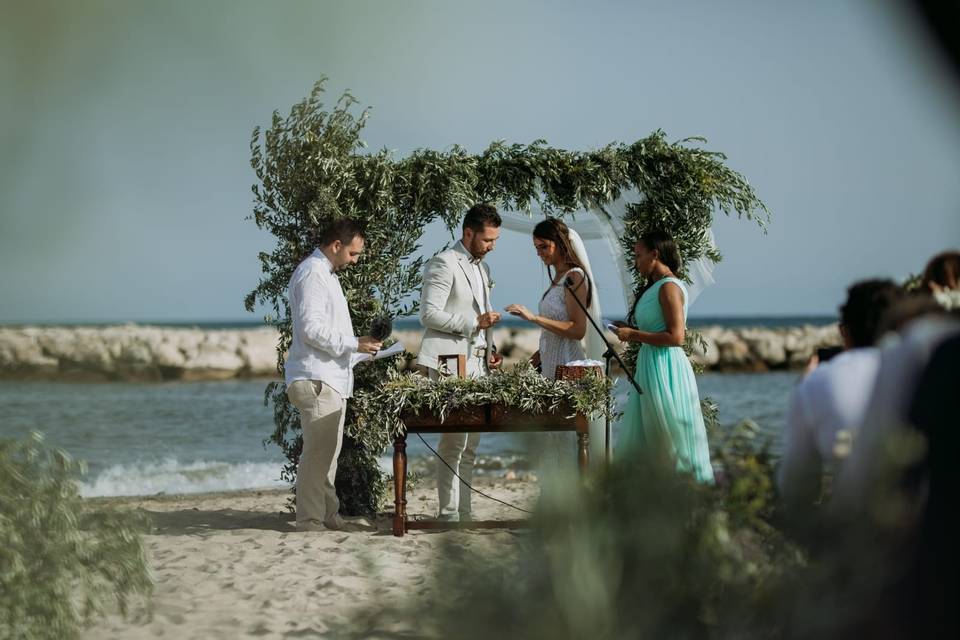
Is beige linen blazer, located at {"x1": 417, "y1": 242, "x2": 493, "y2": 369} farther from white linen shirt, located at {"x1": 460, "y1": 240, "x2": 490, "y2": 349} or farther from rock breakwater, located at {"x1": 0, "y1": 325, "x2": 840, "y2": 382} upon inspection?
rock breakwater, located at {"x1": 0, "y1": 325, "x2": 840, "y2": 382}

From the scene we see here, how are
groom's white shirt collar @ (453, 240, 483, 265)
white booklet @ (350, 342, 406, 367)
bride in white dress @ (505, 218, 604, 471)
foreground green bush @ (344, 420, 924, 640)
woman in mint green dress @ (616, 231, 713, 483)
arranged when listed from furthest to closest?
groom's white shirt collar @ (453, 240, 483, 265)
bride in white dress @ (505, 218, 604, 471)
white booklet @ (350, 342, 406, 367)
woman in mint green dress @ (616, 231, 713, 483)
foreground green bush @ (344, 420, 924, 640)

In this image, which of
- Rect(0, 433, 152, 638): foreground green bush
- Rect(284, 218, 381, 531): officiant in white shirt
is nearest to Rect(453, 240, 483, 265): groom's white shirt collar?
Rect(284, 218, 381, 531): officiant in white shirt

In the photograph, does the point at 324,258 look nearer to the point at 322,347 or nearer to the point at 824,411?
the point at 322,347

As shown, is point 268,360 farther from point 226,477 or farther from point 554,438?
point 554,438

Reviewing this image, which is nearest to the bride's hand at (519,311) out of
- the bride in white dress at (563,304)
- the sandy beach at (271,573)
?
the bride in white dress at (563,304)

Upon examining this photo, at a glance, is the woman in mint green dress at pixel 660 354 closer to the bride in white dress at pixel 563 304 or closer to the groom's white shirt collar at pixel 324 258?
the bride in white dress at pixel 563 304

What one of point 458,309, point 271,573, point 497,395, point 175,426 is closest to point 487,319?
point 458,309

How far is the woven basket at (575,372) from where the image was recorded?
6.98 metres

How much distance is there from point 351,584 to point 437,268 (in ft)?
8.46

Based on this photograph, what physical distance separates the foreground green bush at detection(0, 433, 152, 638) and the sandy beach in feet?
1.10

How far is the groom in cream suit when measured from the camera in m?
7.39

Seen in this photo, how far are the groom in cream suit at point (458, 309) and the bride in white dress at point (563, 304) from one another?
374 mm

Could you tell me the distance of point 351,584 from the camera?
5.68 m

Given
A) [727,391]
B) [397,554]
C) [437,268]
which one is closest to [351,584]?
[397,554]
